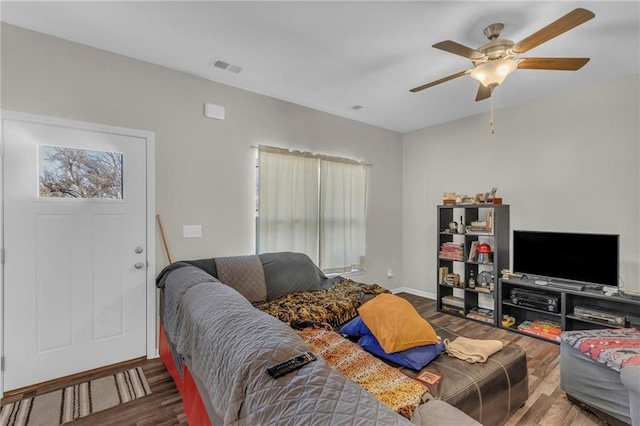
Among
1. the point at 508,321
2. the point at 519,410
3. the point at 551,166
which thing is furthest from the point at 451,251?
the point at 519,410

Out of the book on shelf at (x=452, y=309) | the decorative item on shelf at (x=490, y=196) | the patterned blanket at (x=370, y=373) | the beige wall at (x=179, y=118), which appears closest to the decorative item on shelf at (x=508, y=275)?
the book on shelf at (x=452, y=309)

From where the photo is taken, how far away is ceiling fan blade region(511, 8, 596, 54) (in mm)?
1522

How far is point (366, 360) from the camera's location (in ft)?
5.69

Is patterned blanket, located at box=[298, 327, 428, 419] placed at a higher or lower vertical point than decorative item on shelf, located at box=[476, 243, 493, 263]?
lower

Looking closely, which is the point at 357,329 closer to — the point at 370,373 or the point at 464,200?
the point at 370,373

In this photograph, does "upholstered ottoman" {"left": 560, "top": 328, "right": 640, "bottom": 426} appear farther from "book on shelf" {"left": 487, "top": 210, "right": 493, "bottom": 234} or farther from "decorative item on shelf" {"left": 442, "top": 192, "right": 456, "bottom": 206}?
"decorative item on shelf" {"left": 442, "top": 192, "right": 456, "bottom": 206}

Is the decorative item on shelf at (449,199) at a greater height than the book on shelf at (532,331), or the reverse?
the decorative item on shelf at (449,199)

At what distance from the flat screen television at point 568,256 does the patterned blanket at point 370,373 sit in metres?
2.67

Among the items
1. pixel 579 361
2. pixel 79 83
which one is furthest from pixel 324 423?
pixel 79 83

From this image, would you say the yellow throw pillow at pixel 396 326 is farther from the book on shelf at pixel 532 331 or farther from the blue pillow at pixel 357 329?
the book on shelf at pixel 532 331

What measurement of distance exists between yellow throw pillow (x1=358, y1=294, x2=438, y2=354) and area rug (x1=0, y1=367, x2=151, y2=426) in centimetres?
177

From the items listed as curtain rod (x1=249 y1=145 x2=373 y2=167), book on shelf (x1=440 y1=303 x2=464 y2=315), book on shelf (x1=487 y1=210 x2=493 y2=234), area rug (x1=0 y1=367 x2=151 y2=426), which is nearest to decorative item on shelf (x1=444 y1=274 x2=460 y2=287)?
book on shelf (x1=440 y1=303 x2=464 y2=315)

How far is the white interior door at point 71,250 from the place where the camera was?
2230 millimetres

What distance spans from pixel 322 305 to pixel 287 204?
4.68ft
